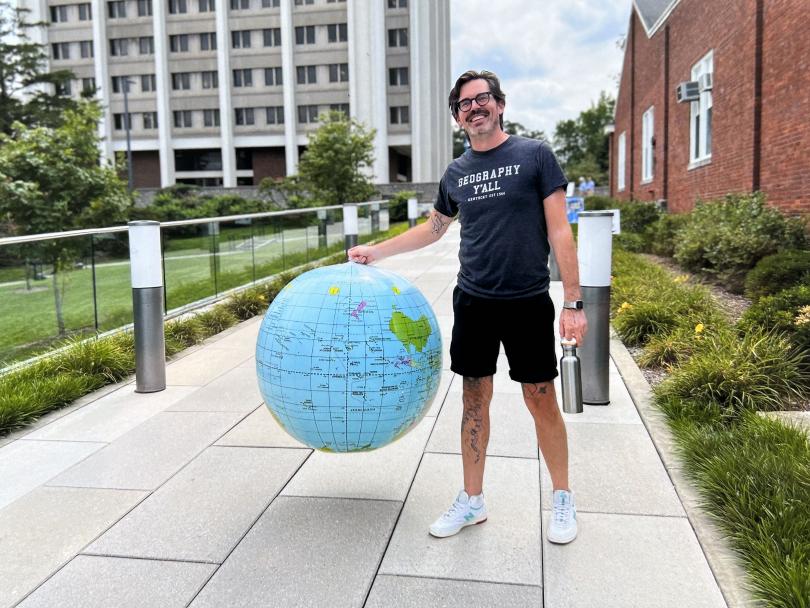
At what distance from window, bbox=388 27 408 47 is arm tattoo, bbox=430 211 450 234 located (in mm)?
59633

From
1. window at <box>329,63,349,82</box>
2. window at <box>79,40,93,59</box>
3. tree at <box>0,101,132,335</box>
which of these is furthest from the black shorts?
window at <box>79,40,93,59</box>

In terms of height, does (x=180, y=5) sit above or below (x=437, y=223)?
above

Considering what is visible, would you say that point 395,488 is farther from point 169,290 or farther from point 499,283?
point 169,290

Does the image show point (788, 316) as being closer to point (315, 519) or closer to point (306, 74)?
point (315, 519)

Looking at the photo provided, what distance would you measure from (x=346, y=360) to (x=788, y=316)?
15.1 ft

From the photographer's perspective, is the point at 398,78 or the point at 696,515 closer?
the point at 696,515

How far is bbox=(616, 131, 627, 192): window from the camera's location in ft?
98.2

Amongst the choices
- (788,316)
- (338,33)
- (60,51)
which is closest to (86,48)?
(60,51)

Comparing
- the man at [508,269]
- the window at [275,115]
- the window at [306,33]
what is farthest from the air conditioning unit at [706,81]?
the window at [275,115]

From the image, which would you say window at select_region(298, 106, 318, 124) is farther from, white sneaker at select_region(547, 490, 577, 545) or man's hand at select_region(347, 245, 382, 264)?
white sneaker at select_region(547, 490, 577, 545)

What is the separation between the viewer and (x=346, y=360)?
308cm

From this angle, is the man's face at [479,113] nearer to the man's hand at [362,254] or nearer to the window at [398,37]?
the man's hand at [362,254]

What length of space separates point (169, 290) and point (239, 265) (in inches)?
82.2

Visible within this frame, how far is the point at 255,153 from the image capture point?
64.6 meters
